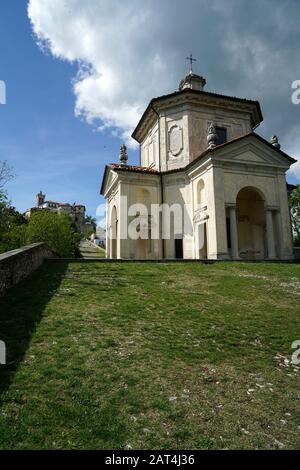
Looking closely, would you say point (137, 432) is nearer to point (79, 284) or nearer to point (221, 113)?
point (79, 284)

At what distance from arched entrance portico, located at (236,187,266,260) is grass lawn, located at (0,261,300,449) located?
1526 centimetres

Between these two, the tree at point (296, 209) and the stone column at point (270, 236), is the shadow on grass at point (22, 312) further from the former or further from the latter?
the tree at point (296, 209)

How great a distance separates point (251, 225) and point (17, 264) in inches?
793

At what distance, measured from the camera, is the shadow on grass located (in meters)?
6.07

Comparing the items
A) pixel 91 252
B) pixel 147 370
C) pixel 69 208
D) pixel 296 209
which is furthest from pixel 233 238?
pixel 69 208

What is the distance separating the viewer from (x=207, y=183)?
2338 cm

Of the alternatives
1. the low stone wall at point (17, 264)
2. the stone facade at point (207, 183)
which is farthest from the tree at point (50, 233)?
the low stone wall at point (17, 264)

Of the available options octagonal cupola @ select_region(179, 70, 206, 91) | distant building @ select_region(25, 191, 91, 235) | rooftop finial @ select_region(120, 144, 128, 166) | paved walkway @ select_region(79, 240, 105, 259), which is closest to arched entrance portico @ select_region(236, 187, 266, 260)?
rooftop finial @ select_region(120, 144, 128, 166)

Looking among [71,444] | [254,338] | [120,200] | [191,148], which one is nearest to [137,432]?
[71,444]

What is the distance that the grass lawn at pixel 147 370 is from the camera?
14.5 feet

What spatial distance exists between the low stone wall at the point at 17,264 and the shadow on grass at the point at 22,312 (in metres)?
0.24

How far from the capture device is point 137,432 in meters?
4.43

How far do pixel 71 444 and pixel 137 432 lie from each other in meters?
0.85

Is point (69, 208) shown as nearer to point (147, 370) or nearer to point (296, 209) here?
point (296, 209)
